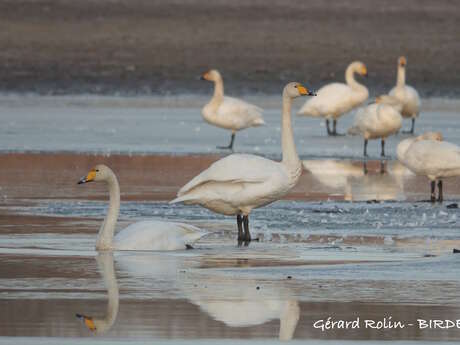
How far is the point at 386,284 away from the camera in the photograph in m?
8.20

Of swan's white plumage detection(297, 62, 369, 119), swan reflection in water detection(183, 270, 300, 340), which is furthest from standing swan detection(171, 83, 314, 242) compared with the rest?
swan's white plumage detection(297, 62, 369, 119)

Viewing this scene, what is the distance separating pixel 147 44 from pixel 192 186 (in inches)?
844

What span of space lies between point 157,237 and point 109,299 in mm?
2057

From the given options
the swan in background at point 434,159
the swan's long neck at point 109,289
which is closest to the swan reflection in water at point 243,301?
the swan's long neck at point 109,289

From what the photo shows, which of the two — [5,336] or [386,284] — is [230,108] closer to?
[386,284]

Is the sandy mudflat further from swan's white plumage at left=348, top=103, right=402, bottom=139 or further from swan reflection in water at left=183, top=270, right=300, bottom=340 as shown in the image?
swan reflection in water at left=183, top=270, right=300, bottom=340

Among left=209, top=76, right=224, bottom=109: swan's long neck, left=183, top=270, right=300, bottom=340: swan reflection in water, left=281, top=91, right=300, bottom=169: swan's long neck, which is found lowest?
left=183, top=270, right=300, bottom=340: swan reflection in water

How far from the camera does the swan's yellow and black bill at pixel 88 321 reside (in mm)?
6818

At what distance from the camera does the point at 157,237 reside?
31.8 ft

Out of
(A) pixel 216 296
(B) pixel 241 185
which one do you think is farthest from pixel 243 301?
(B) pixel 241 185

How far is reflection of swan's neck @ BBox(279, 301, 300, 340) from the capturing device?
6.68 metres

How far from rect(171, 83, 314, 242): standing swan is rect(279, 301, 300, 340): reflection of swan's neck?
2935 millimetres

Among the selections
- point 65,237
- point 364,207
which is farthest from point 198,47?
point 65,237

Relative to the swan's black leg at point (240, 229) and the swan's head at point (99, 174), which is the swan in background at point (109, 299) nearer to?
the swan's head at point (99, 174)
